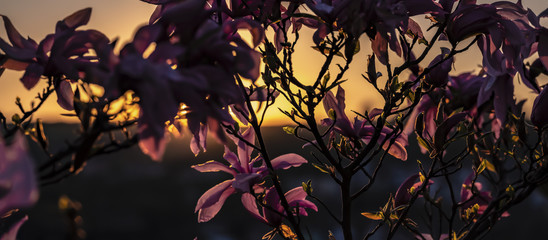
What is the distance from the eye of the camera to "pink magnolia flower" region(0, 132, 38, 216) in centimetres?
37

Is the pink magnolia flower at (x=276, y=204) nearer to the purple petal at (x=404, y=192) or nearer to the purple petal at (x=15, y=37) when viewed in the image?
the purple petal at (x=404, y=192)

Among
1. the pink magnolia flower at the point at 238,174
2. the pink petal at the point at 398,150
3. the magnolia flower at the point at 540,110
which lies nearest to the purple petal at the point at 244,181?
the pink magnolia flower at the point at 238,174

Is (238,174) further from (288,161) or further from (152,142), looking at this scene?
(152,142)

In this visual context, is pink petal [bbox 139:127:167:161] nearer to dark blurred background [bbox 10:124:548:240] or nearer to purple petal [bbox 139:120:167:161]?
purple petal [bbox 139:120:167:161]

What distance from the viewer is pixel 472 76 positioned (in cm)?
108

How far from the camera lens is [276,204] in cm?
93

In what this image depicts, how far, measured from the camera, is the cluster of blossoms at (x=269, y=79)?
52cm

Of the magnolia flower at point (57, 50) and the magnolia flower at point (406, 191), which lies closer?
the magnolia flower at point (57, 50)

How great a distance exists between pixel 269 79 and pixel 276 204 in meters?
0.23

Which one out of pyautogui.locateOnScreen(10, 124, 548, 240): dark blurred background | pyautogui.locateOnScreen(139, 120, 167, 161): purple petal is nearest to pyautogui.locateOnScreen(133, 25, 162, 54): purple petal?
pyautogui.locateOnScreen(139, 120, 167, 161): purple petal

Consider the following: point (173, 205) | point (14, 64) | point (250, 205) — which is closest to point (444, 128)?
point (250, 205)

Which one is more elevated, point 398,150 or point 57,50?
point 57,50

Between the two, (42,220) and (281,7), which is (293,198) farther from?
(42,220)

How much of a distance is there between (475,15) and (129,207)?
2.72 metres
